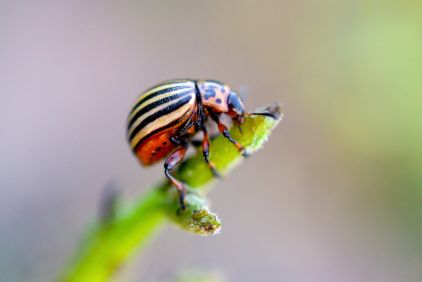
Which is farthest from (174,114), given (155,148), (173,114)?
(155,148)

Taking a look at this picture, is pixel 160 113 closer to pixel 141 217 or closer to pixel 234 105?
pixel 234 105

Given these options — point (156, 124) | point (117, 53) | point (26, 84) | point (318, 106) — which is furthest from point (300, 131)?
A: point (156, 124)

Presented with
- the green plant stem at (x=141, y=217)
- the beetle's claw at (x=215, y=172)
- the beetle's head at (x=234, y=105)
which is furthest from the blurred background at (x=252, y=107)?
the beetle's claw at (x=215, y=172)

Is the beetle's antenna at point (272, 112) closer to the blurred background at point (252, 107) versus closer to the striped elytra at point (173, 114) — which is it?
the striped elytra at point (173, 114)

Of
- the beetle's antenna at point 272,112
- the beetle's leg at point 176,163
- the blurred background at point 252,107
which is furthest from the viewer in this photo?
the blurred background at point 252,107

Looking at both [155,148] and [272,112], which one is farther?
[155,148]

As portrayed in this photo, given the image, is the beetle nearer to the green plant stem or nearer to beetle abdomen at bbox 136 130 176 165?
beetle abdomen at bbox 136 130 176 165
